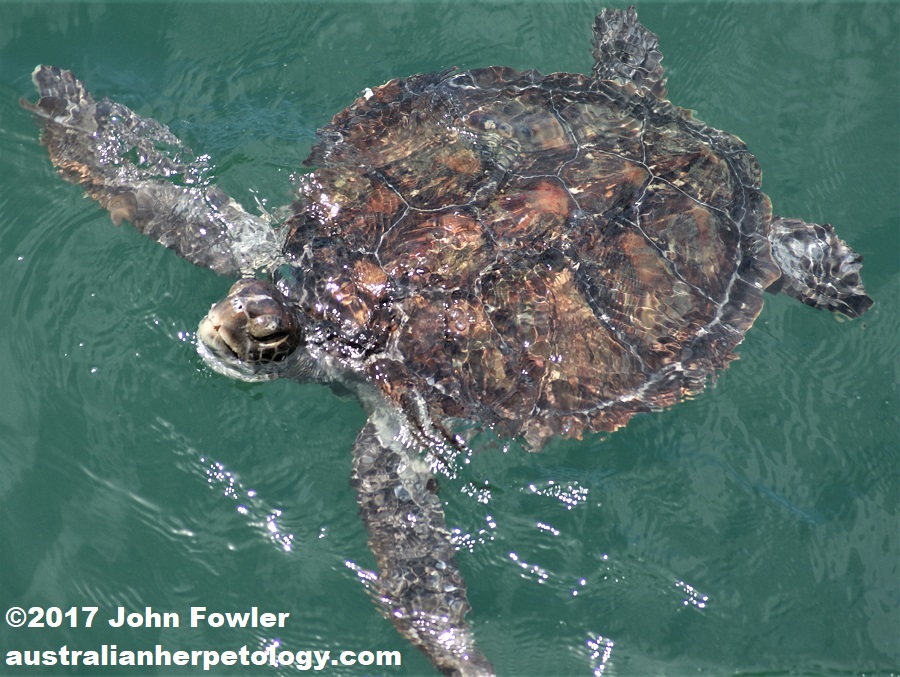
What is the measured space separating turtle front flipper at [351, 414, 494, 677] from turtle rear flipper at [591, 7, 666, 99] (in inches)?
124

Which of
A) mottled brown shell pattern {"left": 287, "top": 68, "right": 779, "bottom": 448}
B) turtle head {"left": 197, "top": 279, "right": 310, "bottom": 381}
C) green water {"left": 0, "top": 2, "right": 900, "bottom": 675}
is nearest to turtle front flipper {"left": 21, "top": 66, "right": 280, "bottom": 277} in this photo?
green water {"left": 0, "top": 2, "right": 900, "bottom": 675}

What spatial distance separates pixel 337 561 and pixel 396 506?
50 centimetres

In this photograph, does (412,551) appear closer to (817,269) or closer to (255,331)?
(255,331)

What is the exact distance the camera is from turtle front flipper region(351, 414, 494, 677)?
14.9 ft

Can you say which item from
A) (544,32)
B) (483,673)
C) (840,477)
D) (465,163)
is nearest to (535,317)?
(465,163)

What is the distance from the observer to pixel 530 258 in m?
4.50

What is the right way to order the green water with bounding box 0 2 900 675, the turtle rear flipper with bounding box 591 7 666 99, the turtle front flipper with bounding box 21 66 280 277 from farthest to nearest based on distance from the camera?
the turtle rear flipper with bounding box 591 7 666 99 → the turtle front flipper with bounding box 21 66 280 277 → the green water with bounding box 0 2 900 675

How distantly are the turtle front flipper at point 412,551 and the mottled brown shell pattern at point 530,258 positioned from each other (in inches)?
15.5

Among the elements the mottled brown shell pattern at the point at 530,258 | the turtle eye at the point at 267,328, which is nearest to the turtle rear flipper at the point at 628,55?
the mottled brown shell pattern at the point at 530,258

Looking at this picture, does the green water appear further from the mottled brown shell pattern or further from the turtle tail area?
the mottled brown shell pattern

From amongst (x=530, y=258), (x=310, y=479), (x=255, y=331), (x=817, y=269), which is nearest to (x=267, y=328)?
(x=255, y=331)

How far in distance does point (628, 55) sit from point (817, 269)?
210 cm

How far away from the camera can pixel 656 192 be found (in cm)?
488

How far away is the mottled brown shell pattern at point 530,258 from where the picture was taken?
4.50 metres
